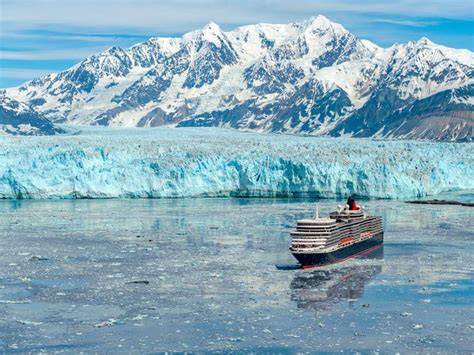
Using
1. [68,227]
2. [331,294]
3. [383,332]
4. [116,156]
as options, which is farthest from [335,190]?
[383,332]

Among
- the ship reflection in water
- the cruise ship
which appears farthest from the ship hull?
the ship reflection in water

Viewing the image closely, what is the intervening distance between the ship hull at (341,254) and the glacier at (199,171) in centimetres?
2806

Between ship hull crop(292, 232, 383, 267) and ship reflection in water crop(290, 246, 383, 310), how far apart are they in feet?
1.18

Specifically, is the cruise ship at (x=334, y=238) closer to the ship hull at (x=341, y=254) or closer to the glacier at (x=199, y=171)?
the ship hull at (x=341, y=254)

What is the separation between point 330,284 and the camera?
2828 cm

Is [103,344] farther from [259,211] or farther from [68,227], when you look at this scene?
[259,211]

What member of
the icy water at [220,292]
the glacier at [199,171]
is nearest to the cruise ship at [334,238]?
the icy water at [220,292]

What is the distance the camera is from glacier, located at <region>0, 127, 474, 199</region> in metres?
65.1

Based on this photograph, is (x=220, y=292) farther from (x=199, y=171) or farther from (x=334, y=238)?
(x=199, y=171)

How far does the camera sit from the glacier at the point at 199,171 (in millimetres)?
65062

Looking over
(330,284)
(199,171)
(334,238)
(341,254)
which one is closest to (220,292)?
(330,284)

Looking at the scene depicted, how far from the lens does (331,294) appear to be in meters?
26.5

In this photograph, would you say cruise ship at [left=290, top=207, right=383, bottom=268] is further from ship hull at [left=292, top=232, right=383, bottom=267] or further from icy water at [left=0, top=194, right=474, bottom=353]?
icy water at [left=0, top=194, right=474, bottom=353]

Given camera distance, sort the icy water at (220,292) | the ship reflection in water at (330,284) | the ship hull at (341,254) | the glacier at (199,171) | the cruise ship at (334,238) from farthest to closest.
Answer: the glacier at (199,171)
the cruise ship at (334,238)
the ship hull at (341,254)
the ship reflection in water at (330,284)
the icy water at (220,292)
